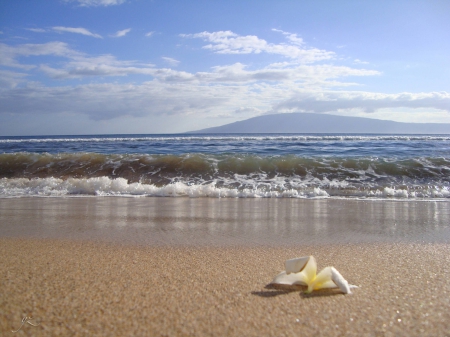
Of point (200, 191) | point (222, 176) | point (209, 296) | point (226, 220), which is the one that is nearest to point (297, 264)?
point (209, 296)

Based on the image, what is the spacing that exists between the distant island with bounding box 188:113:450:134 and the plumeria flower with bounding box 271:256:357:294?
265 ft

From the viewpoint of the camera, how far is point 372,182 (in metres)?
8.62

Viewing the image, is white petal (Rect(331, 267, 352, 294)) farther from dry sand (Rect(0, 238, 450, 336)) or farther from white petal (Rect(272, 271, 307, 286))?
white petal (Rect(272, 271, 307, 286))

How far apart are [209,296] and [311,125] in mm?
107731

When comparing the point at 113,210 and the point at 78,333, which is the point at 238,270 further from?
the point at 113,210

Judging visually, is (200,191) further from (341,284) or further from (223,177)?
(341,284)

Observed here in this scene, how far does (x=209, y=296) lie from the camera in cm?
193

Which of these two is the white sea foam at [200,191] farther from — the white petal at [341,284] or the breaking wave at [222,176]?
the white petal at [341,284]

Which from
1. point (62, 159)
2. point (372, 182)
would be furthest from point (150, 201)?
point (62, 159)

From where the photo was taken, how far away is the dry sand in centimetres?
160

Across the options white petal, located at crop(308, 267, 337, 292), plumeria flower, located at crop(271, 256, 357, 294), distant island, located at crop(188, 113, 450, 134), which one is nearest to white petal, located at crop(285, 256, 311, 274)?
plumeria flower, located at crop(271, 256, 357, 294)

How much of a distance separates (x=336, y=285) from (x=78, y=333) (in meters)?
1.39

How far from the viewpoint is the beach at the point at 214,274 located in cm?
163

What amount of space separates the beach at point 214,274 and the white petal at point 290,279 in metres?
0.07
